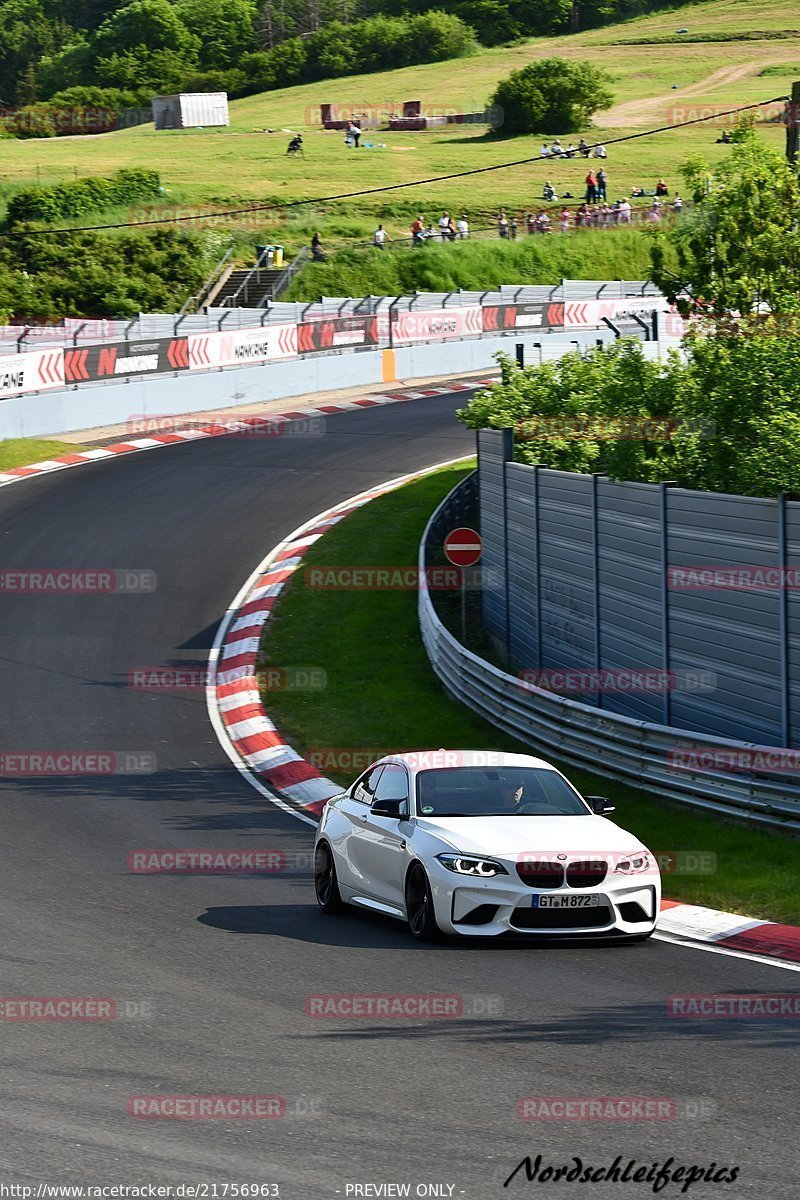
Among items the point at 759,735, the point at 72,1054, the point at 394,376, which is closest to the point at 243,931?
the point at 72,1054

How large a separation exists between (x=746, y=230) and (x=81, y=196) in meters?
54.5

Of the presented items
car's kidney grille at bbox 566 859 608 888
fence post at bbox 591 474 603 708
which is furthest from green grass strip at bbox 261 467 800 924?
car's kidney grille at bbox 566 859 608 888

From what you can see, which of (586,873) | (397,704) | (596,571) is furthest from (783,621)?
(397,704)

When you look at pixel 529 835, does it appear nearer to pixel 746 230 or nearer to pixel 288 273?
pixel 746 230

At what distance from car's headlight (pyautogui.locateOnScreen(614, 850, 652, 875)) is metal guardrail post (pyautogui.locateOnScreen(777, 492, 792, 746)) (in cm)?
378

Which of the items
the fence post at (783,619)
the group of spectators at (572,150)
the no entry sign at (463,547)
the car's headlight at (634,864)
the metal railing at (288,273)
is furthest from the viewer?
the group of spectators at (572,150)

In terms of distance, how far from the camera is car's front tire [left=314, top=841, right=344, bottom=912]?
1230 cm

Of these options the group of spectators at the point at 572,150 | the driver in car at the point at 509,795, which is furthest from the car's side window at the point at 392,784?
the group of spectators at the point at 572,150

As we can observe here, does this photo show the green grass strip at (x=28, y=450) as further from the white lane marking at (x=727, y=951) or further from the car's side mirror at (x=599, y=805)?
the white lane marking at (x=727, y=951)

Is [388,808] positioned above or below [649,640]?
above

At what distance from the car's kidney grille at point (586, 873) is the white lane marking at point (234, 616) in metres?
5.12

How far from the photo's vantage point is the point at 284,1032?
8.91 m

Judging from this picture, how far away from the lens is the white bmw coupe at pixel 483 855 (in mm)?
10812

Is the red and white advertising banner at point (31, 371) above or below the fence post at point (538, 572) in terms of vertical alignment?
above
